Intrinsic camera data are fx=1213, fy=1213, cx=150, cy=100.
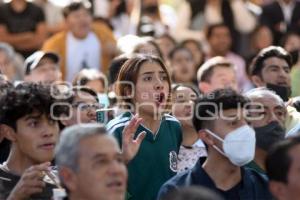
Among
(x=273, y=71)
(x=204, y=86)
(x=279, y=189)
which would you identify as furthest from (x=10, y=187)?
(x=204, y=86)

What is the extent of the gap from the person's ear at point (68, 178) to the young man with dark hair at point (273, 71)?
466cm

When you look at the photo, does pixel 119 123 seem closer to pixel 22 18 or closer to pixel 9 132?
pixel 9 132

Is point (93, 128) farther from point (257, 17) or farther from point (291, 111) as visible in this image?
point (257, 17)

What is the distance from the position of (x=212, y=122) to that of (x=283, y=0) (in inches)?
337

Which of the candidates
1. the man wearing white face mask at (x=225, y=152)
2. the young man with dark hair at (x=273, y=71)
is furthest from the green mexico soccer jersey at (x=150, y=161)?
the young man with dark hair at (x=273, y=71)

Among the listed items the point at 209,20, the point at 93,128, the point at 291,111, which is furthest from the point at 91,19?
the point at 93,128

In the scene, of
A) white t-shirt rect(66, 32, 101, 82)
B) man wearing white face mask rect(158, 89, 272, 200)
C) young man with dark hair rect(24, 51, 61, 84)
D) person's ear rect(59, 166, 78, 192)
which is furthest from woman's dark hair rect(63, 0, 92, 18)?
person's ear rect(59, 166, 78, 192)

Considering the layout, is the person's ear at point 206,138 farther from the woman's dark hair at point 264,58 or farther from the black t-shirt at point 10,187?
the woman's dark hair at point 264,58

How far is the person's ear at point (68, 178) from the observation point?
710cm

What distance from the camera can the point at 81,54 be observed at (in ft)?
48.1

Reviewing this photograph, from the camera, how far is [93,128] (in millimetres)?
7230

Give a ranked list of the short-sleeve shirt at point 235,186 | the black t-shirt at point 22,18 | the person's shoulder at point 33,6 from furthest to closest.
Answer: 1. the person's shoulder at point 33,6
2. the black t-shirt at point 22,18
3. the short-sleeve shirt at point 235,186

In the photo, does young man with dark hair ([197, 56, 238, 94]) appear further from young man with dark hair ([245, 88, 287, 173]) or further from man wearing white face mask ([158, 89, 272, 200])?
man wearing white face mask ([158, 89, 272, 200])

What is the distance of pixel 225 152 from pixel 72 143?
1.67m
